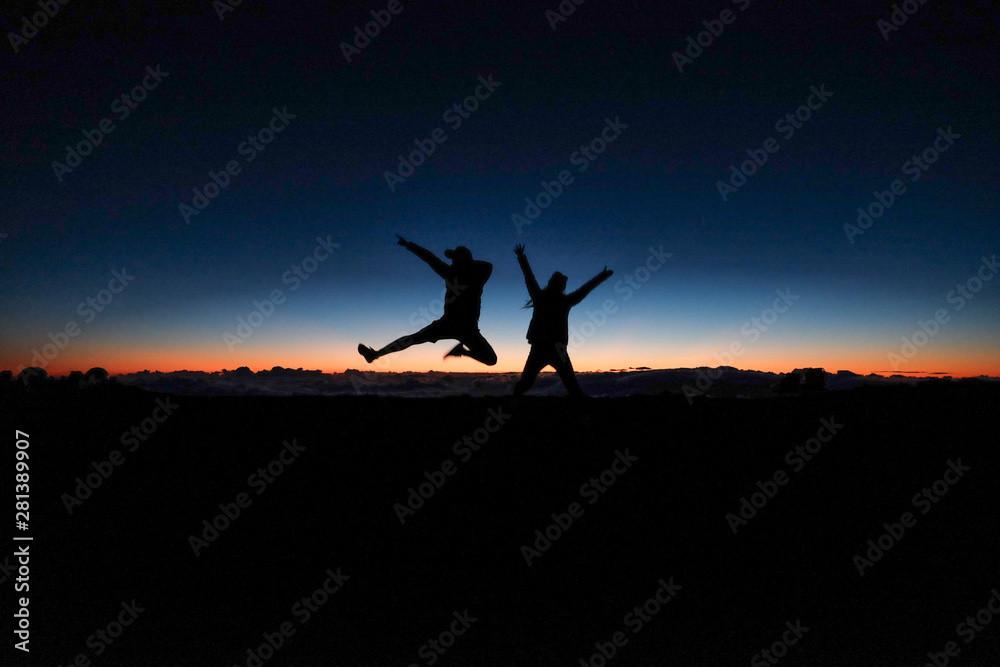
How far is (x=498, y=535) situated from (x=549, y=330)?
3.11 m

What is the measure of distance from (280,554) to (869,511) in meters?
6.02

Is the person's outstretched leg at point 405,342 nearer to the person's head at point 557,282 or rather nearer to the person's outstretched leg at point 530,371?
the person's outstretched leg at point 530,371

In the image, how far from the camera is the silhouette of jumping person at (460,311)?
7.23 m

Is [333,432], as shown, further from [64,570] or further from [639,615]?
[639,615]

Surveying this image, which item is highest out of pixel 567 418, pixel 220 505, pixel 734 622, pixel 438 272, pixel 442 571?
pixel 438 272

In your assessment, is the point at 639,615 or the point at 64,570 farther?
the point at 64,570

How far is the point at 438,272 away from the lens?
7.30m

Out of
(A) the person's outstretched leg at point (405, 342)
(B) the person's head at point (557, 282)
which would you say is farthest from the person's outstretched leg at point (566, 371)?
(A) the person's outstretched leg at point (405, 342)

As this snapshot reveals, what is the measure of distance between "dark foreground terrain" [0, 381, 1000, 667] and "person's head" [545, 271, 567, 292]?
1.89 meters

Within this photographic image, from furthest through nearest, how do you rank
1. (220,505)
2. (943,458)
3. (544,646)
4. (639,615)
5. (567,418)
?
(567,418)
(943,458)
(220,505)
(639,615)
(544,646)

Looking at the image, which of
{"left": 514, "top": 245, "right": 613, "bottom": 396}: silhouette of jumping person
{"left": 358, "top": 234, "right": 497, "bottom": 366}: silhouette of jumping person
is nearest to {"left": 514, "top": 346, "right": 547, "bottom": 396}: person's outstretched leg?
{"left": 514, "top": 245, "right": 613, "bottom": 396}: silhouette of jumping person

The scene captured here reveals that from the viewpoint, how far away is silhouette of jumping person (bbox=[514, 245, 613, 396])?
22.7ft

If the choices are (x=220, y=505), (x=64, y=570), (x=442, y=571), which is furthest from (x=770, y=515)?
(x=64, y=570)

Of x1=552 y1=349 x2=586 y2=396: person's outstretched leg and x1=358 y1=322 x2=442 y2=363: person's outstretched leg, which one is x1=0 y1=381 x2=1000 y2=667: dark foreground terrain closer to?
x1=552 y1=349 x2=586 y2=396: person's outstretched leg
